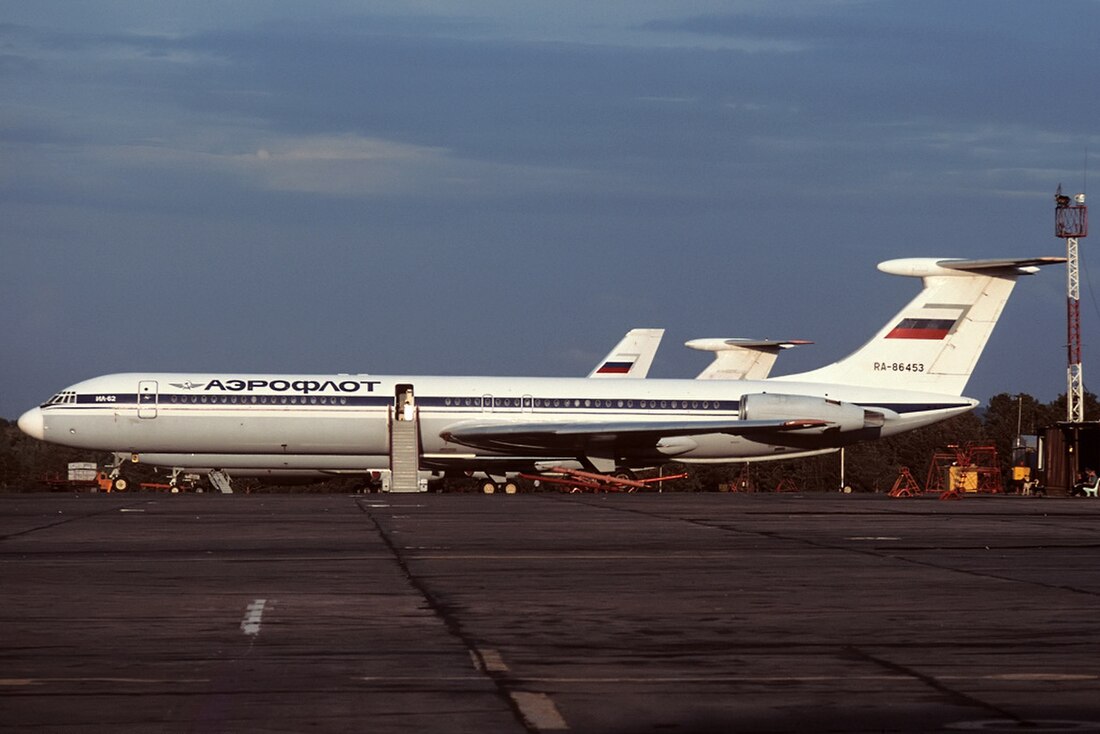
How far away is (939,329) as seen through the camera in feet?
179

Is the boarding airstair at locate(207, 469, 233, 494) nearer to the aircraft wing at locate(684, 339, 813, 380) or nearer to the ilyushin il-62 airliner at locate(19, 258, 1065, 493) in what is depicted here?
the ilyushin il-62 airliner at locate(19, 258, 1065, 493)

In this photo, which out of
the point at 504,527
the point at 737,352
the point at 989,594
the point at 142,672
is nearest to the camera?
the point at 142,672

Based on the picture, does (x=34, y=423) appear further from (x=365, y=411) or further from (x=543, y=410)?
(x=543, y=410)

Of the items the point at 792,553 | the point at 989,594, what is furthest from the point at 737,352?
the point at 989,594

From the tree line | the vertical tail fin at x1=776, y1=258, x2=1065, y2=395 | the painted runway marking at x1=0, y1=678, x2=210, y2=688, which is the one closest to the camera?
the painted runway marking at x1=0, y1=678, x2=210, y2=688

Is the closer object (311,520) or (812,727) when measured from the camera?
(812,727)

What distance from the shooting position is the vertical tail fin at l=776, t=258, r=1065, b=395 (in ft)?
177

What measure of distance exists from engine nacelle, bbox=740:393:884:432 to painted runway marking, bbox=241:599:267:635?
40.4 m

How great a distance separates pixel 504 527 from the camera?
27.0 meters

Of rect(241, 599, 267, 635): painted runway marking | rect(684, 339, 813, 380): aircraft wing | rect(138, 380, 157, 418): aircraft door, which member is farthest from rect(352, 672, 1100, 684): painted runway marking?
rect(684, 339, 813, 380): aircraft wing

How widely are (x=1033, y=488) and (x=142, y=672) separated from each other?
53969 millimetres

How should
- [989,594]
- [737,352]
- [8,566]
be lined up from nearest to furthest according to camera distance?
[989,594] < [8,566] < [737,352]

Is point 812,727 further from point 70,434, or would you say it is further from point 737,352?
point 737,352

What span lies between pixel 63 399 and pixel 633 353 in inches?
1327
